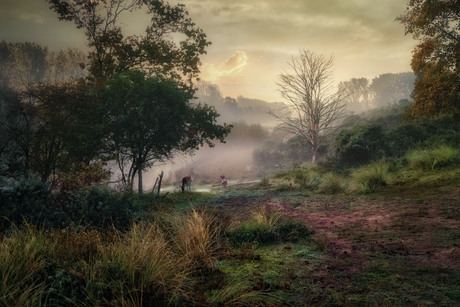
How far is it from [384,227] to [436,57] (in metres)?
11.8

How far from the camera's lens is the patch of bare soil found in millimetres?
4258

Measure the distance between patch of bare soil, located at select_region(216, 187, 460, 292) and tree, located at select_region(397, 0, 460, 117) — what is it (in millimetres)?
6094

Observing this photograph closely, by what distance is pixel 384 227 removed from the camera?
620 centimetres

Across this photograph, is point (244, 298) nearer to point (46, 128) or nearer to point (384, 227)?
point (384, 227)

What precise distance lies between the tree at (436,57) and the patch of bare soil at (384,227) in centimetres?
609

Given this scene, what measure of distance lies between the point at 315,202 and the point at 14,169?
37.3 feet

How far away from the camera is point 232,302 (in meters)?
2.96

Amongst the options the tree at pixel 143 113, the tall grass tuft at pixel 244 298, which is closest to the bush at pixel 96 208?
the tall grass tuft at pixel 244 298

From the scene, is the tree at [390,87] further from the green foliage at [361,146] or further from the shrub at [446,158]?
the shrub at [446,158]

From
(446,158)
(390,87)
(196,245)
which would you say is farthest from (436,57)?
(390,87)

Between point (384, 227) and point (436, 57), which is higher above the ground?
point (436, 57)

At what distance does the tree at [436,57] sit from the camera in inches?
513

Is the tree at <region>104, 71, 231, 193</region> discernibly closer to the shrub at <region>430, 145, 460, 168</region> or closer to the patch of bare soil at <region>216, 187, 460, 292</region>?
the patch of bare soil at <region>216, 187, 460, 292</region>

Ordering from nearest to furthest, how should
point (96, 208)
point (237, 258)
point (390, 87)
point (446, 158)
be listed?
point (237, 258), point (96, 208), point (446, 158), point (390, 87)
